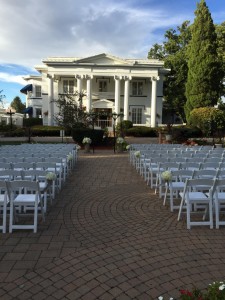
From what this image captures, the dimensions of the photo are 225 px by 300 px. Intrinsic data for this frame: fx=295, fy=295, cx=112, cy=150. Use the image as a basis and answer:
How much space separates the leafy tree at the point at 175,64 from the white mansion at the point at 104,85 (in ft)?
13.0

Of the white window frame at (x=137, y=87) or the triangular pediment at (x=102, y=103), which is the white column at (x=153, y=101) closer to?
the white window frame at (x=137, y=87)

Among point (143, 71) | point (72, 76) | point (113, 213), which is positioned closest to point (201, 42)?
point (143, 71)

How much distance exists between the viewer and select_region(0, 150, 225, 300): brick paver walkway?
12.7 feet

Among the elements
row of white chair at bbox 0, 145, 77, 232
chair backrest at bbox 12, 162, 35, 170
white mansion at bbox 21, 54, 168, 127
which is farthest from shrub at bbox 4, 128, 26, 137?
chair backrest at bbox 12, 162, 35, 170

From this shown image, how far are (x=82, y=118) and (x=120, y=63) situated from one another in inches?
764

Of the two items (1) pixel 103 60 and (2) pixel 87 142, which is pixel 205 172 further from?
(1) pixel 103 60

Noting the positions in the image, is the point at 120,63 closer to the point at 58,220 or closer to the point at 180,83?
the point at 180,83

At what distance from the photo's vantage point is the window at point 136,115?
145 feet

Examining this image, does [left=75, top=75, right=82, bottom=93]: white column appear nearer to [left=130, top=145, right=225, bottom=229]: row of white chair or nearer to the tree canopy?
the tree canopy

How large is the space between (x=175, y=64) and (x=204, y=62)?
33.5 feet

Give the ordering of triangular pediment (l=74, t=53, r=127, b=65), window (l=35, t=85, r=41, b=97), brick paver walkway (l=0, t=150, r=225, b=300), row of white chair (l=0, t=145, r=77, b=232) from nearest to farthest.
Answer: brick paver walkway (l=0, t=150, r=225, b=300), row of white chair (l=0, t=145, r=77, b=232), triangular pediment (l=74, t=53, r=127, b=65), window (l=35, t=85, r=41, b=97)

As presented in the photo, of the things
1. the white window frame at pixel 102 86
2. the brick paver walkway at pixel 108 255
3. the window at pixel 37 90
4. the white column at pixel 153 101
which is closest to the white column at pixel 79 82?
the white window frame at pixel 102 86

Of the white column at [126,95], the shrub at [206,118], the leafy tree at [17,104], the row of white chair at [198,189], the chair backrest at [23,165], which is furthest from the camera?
the leafy tree at [17,104]

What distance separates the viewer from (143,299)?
360 cm
